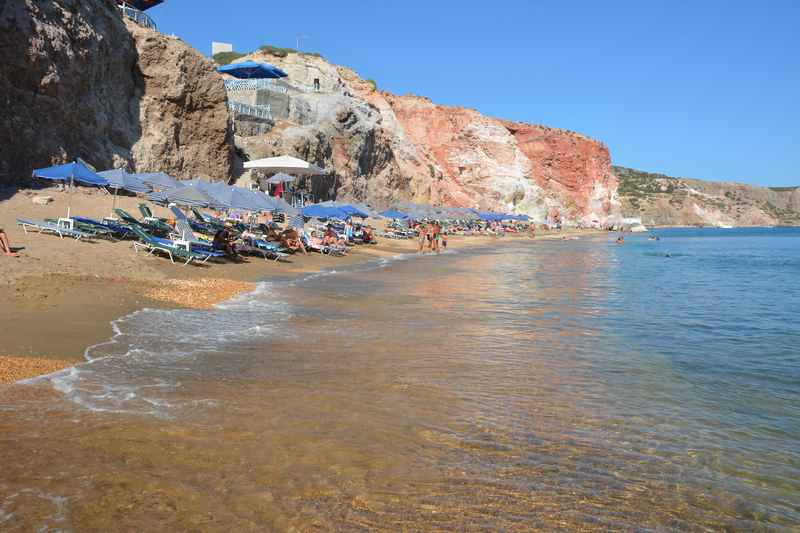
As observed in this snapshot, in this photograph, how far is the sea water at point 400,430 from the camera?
3744 millimetres

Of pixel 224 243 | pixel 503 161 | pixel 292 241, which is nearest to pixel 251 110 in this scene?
pixel 292 241

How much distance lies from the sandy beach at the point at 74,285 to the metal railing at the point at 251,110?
20889 millimetres

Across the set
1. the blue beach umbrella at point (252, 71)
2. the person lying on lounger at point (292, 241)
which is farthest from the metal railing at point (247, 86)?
the person lying on lounger at point (292, 241)

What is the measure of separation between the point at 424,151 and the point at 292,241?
189ft

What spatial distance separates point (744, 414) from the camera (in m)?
6.08

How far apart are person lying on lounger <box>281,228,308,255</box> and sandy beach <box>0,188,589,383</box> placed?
3706 mm

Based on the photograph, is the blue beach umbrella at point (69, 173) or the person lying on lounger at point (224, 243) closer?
the blue beach umbrella at point (69, 173)

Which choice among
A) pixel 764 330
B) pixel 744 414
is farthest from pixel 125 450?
pixel 764 330

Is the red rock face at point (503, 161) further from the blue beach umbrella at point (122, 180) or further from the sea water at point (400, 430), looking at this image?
the sea water at point (400, 430)

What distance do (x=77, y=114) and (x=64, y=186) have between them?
4396 millimetres

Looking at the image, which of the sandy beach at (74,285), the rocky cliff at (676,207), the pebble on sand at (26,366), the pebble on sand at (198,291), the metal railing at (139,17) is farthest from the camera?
the rocky cliff at (676,207)

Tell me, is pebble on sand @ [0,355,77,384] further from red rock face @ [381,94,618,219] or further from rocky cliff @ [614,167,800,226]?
rocky cliff @ [614,167,800,226]

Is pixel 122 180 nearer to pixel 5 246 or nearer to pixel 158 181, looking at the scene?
pixel 158 181

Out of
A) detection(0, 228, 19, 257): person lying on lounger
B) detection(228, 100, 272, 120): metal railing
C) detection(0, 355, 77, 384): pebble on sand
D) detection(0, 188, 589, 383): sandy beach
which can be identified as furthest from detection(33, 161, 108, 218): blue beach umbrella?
detection(228, 100, 272, 120): metal railing
